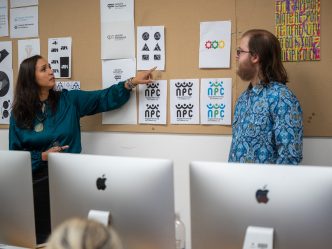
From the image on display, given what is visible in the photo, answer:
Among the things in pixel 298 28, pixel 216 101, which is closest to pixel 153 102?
pixel 216 101

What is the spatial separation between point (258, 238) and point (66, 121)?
1714mm

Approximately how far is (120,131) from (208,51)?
834 mm

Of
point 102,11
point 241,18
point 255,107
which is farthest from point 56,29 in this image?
point 255,107

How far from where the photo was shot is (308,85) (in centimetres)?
234

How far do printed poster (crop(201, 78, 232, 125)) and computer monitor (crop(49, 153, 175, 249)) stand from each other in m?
1.35

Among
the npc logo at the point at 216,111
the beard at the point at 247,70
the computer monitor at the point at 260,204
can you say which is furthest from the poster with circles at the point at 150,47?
the computer monitor at the point at 260,204

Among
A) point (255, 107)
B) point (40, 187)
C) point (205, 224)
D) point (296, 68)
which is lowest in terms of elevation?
point (40, 187)

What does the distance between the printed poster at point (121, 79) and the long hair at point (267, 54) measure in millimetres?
940

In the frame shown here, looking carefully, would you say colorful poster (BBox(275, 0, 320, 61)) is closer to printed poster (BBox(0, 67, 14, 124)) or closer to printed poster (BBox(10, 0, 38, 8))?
printed poster (BBox(10, 0, 38, 8))

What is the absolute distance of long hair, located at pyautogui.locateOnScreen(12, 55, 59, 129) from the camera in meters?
2.57

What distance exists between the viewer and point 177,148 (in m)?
2.72

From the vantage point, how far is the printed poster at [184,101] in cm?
263

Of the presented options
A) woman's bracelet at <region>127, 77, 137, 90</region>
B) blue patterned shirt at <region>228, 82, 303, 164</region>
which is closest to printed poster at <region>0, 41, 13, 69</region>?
woman's bracelet at <region>127, 77, 137, 90</region>

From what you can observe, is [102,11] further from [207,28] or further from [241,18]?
[241,18]
